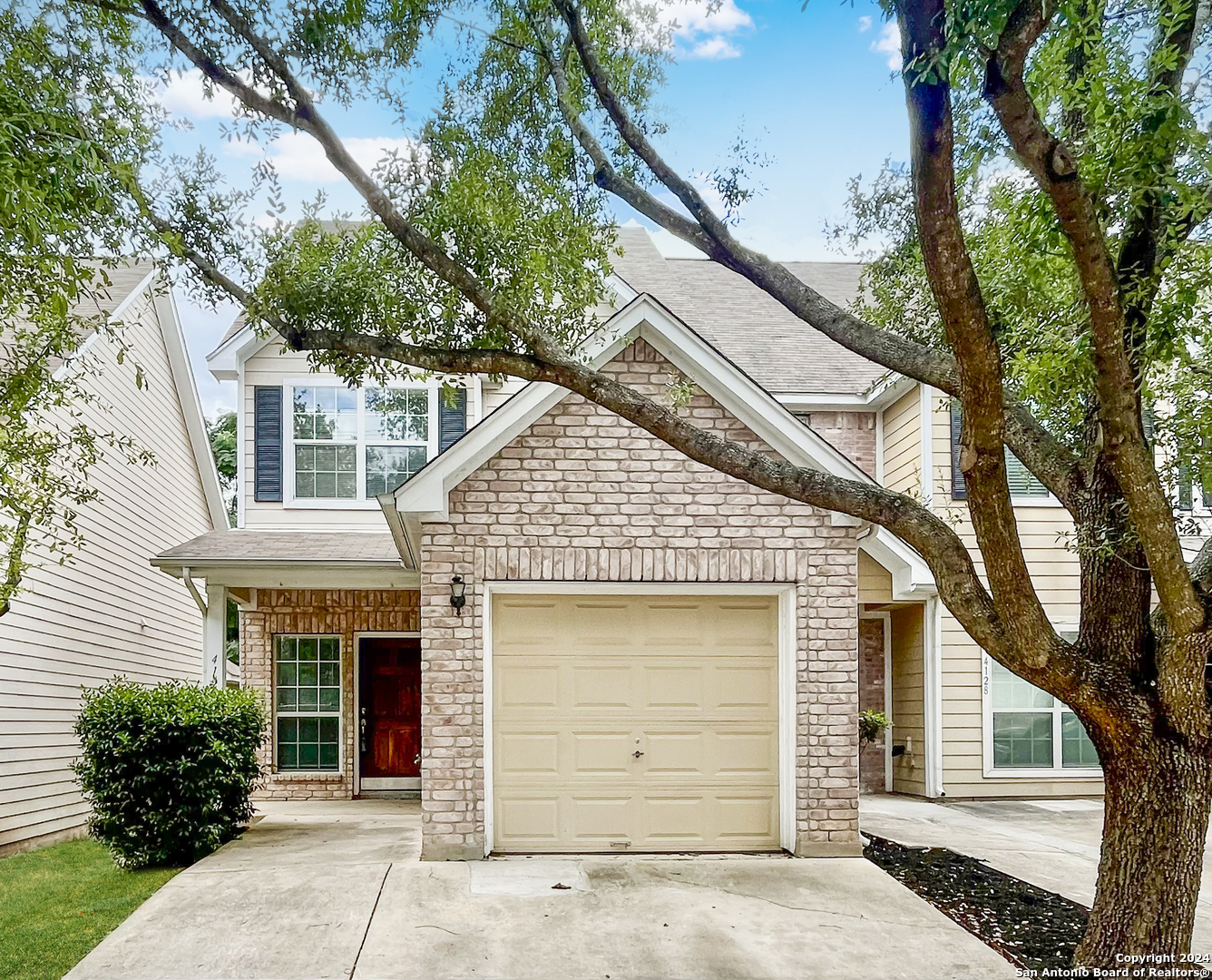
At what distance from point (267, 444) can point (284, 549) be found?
204 centimetres

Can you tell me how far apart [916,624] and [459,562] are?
6.82 meters

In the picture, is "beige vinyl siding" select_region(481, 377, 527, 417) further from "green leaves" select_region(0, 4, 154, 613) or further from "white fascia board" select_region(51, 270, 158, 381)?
"green leaves" select_region(0, 4, 154, 613)

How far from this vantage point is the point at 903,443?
12336 millimetres

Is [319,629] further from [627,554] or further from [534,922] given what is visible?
[534,922]

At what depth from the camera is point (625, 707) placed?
8.38m

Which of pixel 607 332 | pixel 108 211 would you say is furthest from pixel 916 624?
pixel 108 211

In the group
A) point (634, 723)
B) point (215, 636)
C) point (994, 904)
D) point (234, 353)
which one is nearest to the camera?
point (994, 904)

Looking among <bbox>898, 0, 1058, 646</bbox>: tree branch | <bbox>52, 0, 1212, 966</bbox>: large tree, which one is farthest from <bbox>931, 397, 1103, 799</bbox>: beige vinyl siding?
<bbox>898, 0, 1058, 646</bbox>: tree branch

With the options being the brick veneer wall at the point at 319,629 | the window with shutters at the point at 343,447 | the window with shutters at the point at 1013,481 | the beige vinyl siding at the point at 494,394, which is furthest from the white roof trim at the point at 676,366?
the beige vinyl siding at the point at 494,394

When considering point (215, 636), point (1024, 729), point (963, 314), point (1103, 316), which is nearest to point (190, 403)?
point (215, 636)

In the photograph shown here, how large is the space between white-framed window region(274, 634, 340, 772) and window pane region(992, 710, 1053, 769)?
321 inches

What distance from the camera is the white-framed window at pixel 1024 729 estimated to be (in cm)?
1183

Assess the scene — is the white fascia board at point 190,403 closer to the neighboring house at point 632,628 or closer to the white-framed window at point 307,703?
the white-framed window at point 307,703

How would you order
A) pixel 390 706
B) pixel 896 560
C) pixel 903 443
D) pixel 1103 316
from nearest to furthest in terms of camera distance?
1. pixel 1103 316
2. pixel 896 560
3. pixel 903 443
4. pixel 390 706
